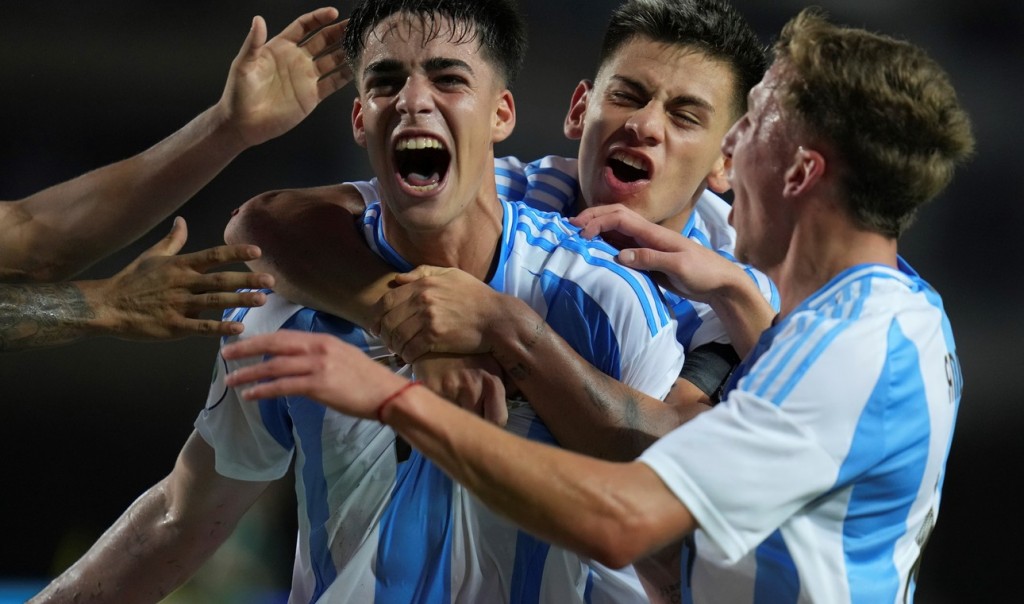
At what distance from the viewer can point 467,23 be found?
2.60 meters

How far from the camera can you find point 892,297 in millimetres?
1935

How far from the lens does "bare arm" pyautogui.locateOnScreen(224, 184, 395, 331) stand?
7.95ft

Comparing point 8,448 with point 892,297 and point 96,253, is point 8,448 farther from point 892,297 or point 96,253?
point 892,297

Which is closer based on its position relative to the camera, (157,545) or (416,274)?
(416,274)

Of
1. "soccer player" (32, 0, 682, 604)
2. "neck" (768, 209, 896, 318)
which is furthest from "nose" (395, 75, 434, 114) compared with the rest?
"neck" (768, 209, 896, 318)

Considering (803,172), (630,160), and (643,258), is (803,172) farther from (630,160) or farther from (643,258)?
(630,160)

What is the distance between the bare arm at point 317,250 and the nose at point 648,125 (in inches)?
25.9

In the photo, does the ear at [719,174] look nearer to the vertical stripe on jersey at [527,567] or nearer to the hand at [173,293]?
the vertical stripe on jersey at [527,567]

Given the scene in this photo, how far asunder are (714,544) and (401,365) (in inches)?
34.4

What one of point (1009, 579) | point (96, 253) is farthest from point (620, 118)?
point (1009, 579)

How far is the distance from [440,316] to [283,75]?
3.65ft

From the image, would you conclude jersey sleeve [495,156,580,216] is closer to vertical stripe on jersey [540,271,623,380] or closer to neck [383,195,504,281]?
neck [383,195,504,281]

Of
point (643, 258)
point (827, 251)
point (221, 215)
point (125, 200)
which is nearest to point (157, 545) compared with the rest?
point (125, 200)

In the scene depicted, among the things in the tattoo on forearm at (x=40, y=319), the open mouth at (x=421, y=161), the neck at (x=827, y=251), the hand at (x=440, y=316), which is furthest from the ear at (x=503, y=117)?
the tattoo on forearm at (x=40, y=319)
